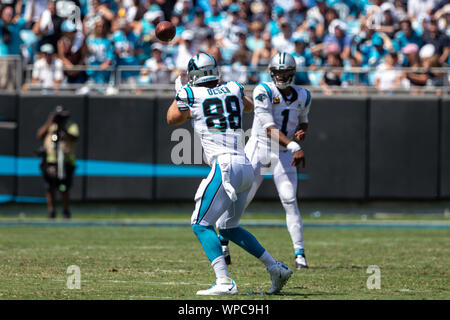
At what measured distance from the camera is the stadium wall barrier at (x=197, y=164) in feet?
57.2

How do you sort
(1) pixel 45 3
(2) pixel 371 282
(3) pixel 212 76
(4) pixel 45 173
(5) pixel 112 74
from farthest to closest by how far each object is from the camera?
(1) pixel 45 3, (5) pixel 112 74, (4) pixel 45 173, (2) pixel 371 282, (3) pixel 212 76

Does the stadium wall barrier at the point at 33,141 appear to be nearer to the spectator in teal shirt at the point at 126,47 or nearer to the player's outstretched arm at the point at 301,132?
the spectator in teal shirt at the point at 126,47

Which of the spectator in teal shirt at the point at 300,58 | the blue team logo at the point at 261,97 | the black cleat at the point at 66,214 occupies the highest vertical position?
the spectator in teal shirt at the point at 300,58

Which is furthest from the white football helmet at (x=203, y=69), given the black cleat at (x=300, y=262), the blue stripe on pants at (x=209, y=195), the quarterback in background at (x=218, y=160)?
the black cleat at (x=300, y=262)

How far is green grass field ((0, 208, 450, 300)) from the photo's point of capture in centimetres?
707

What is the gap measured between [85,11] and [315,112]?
17.1ft

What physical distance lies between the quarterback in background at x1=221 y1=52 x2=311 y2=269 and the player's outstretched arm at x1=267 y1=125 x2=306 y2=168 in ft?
1.01

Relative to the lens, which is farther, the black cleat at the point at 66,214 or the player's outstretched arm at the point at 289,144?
the black cleat at the point at 66,214

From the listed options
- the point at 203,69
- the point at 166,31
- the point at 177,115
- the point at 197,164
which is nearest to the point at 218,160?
the point at 177,115

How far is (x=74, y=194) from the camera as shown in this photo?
17.4 metres

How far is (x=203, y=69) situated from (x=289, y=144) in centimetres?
152

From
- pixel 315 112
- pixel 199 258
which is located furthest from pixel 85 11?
pixel 199 258

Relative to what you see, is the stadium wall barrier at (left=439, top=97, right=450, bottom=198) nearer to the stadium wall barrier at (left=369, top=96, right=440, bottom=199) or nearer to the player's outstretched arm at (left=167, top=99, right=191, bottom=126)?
the stadium wall barrier at (left=369, top=96, right=440, bottom=199)

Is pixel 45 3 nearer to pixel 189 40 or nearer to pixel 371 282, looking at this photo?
pixel 189 40
